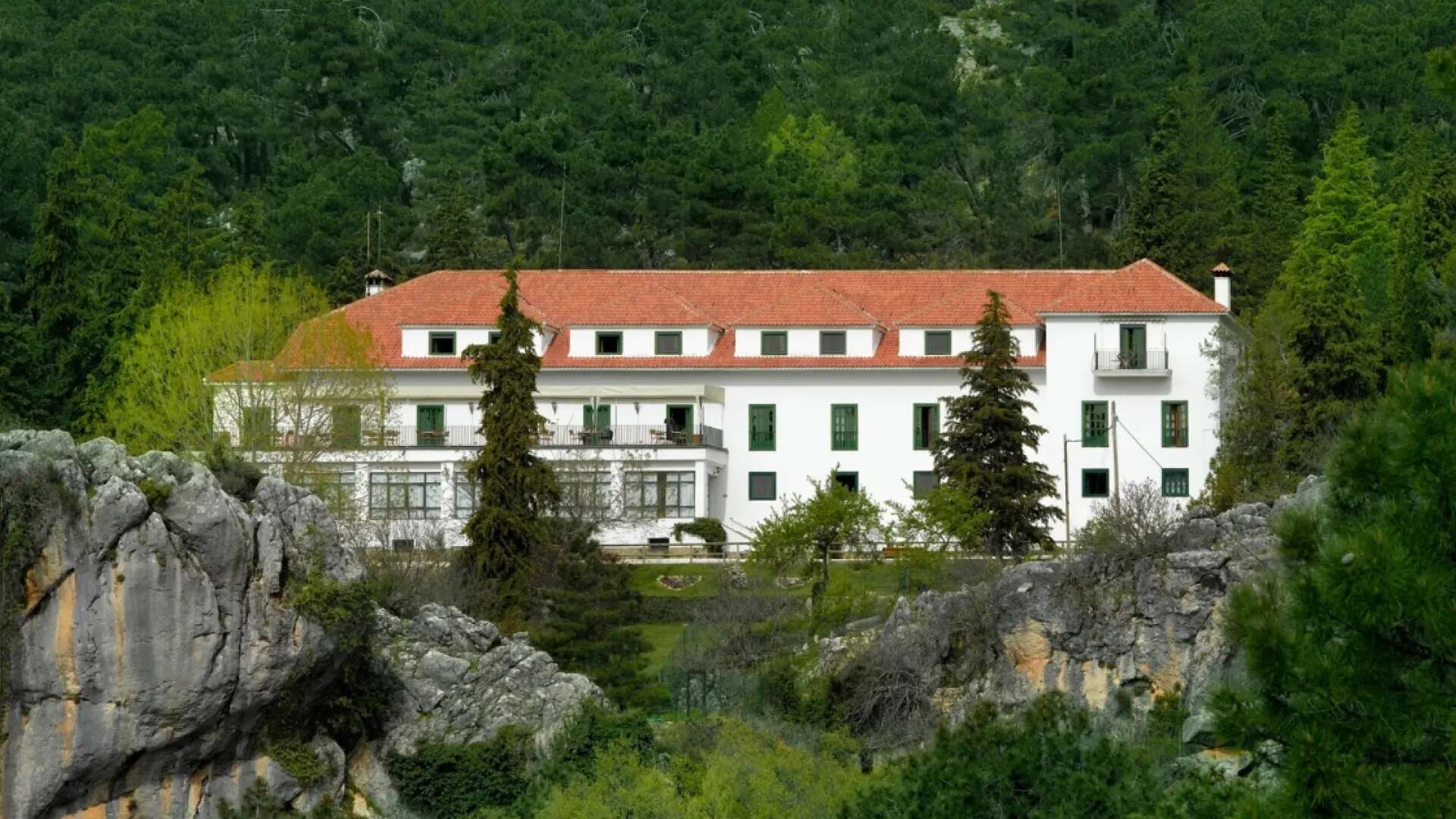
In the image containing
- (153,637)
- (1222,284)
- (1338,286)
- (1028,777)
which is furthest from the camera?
(1222,284)

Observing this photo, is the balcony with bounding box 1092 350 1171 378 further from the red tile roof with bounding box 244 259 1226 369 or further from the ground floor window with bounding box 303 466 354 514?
the ground floor window with bounding box 303 466 354 514

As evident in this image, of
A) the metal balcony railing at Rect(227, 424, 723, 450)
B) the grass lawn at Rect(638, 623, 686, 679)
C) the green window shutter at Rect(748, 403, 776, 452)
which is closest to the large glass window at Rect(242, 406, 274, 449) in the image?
the metal balcony railing at Rect(227, 424, 723, 450)

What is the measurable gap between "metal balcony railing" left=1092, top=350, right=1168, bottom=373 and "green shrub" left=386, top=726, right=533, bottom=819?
82.8ft

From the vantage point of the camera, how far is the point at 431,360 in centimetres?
7438

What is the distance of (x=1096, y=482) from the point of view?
235 ft

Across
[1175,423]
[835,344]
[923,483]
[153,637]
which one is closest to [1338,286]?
[1175,423]

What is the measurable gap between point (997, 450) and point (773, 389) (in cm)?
953

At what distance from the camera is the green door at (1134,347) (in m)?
72.3

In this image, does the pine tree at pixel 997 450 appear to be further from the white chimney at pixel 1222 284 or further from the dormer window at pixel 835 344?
the white chimney at pixel 1222 284

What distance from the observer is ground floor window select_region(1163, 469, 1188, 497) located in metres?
71.4

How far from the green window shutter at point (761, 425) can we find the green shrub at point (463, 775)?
74.1 ft

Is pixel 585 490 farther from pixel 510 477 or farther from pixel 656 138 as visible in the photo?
pixel 656 138

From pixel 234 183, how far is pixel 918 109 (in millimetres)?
27469

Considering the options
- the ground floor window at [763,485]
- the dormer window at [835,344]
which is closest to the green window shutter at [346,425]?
the ground floor window at [763,485]
